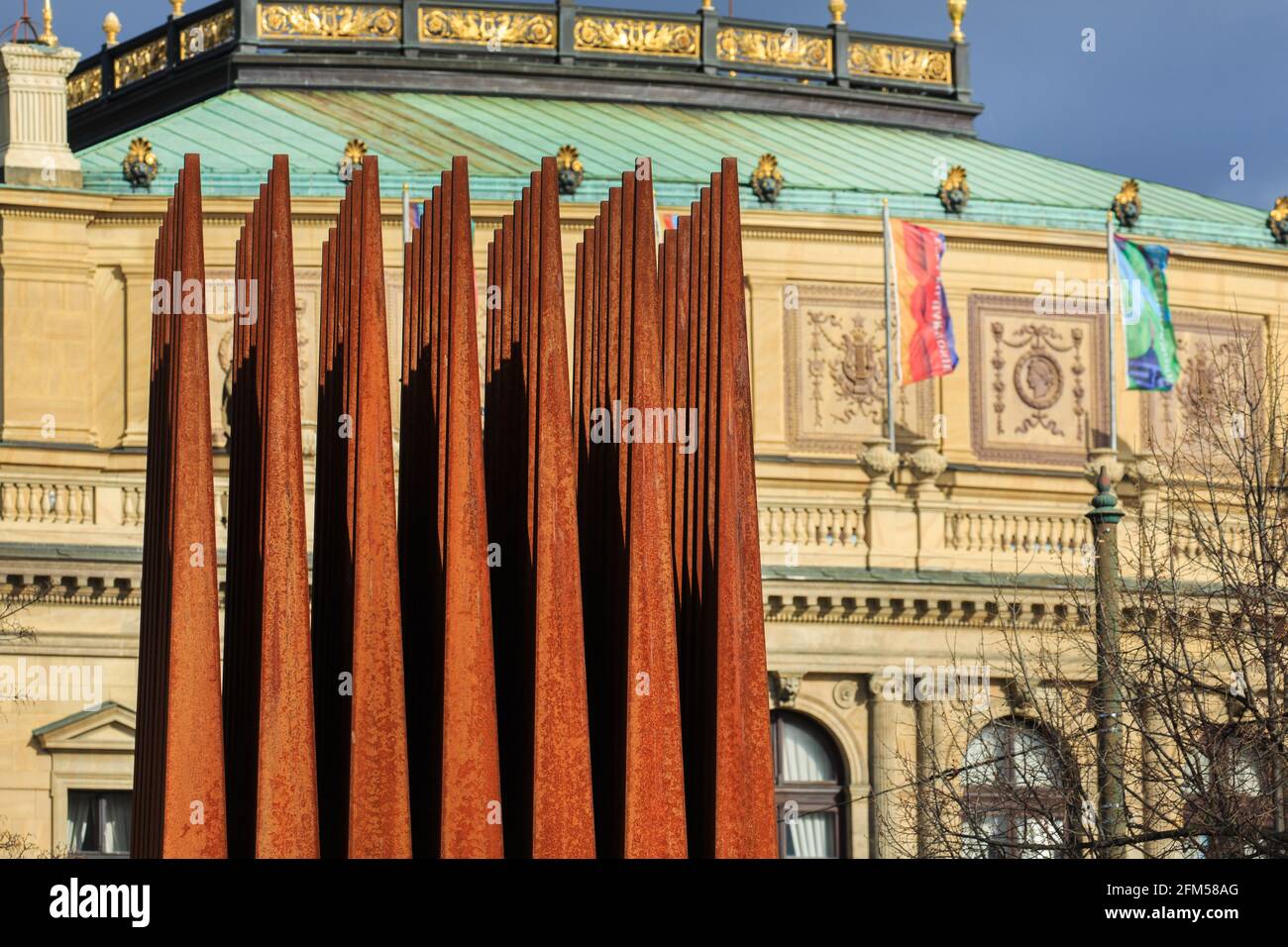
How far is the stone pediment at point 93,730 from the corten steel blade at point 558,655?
35004 mm

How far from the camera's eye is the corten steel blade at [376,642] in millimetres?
29297

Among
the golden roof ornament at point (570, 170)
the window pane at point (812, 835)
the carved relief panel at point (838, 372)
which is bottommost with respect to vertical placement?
the window pane at point (812, 835)

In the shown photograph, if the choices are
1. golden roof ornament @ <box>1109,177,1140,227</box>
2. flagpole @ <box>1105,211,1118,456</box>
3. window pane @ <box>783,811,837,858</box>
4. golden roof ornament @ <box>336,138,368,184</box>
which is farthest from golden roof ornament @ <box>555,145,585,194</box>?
window pane @ <box>783,811,837,858</box>

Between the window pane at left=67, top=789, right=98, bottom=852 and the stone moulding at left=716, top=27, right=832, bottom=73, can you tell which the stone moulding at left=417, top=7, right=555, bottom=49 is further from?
the window pane at left=67, top=789, right=98, bottom=852

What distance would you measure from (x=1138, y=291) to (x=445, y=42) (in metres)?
16.1

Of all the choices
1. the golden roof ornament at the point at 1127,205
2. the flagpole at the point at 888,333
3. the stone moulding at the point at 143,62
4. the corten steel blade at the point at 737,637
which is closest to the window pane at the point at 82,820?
the flagpole at the point at 888,333

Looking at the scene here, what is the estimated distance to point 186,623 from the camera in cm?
2944

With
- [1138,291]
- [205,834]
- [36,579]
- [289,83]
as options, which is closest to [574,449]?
[205,834]

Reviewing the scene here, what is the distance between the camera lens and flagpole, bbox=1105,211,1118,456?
71250 millimetres

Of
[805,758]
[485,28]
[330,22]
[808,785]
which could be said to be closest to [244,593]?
[808,785]

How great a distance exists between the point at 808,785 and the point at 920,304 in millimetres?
9661

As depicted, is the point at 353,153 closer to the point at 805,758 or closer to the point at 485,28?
the point at 485,28

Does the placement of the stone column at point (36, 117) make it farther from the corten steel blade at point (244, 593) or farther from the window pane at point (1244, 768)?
the corten steel blade at point (244, 593)

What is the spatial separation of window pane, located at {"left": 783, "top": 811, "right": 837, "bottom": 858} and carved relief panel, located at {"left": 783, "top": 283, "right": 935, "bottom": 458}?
7.99m
